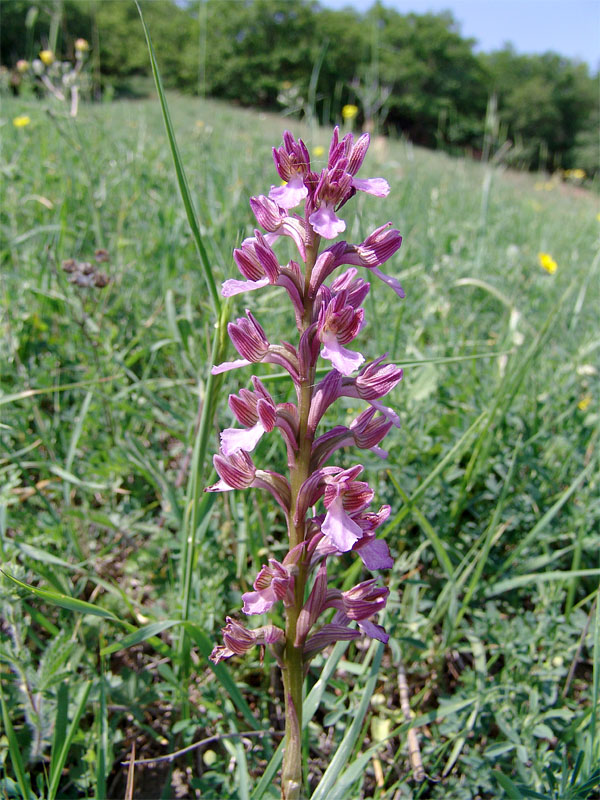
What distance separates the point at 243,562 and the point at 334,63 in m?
32.8

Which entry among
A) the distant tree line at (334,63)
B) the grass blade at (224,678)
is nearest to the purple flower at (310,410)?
the grass blade at (224,678)

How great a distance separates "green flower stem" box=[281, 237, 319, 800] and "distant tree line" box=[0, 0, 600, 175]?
13.8 m

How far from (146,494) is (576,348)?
2.36 metres

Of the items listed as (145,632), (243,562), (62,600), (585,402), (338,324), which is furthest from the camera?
(585,402)

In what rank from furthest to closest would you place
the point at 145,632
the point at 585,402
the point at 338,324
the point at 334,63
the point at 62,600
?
the point at 334,63
the point at 585,402
the point at 145,632
the point at 62,600
the point at 338,324

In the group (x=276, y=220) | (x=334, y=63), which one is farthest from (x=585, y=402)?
(x=334, y=63)

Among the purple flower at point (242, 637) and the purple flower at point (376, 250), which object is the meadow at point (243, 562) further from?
the purple flower at point (376, 250)

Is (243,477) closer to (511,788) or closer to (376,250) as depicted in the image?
(376,250)

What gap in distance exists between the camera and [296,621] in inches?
45.5

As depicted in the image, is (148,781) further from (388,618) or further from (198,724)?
(388,618)

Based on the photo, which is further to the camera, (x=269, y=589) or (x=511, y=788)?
(x=511, y=788)

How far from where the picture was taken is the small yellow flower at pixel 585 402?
2.69 m

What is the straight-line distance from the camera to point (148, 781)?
62.8 inches

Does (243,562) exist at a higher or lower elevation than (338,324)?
lower
